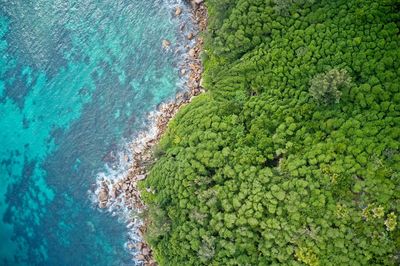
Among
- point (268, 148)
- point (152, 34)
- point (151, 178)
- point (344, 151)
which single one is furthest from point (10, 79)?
point (344, 151)

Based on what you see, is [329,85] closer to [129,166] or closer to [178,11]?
[178,11]

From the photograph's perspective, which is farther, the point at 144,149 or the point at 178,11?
the point at 178,11

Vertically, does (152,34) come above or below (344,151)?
above

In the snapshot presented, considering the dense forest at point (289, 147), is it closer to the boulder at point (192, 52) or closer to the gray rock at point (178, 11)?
the boulder at point (192, 52)

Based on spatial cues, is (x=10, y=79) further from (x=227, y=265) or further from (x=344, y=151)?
(x=344, y=151)

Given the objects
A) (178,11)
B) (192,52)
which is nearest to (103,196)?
(192,52)
